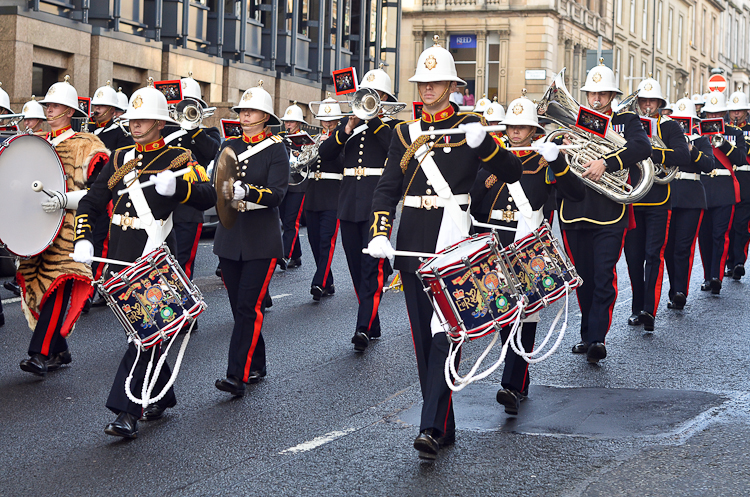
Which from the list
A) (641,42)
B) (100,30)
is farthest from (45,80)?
(641,42)

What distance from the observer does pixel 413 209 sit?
19.1 feet

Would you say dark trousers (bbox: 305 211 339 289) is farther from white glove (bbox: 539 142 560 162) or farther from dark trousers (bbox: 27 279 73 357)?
white glove (bbox: 539 142 560 162)

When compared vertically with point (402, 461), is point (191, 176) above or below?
above

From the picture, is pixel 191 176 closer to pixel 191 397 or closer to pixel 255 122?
pixel 255 122

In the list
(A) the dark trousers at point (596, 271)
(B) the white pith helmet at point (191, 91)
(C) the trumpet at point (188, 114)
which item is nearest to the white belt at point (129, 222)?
(A) the dark trousers at point (596, 271)

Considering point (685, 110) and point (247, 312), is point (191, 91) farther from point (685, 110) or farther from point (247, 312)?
point (685, 110)

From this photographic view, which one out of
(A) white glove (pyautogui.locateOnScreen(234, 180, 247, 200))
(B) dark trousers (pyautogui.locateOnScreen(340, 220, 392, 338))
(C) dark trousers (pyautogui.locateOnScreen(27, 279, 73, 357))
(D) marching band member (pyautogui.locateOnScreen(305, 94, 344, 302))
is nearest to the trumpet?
(D) marching band member (pyautogui.locateOnScreen(305, 94, 344, 302))

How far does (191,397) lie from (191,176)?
1430 mm

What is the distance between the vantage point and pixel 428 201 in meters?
5.75

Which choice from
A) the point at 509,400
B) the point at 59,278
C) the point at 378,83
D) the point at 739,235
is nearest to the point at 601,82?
the point at 378,83

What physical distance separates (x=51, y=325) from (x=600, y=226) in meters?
4.06

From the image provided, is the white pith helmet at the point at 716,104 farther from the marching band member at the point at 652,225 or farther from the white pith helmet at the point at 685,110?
→ the marching band member at the point at 652,225

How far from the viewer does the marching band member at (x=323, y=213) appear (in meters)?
11.4

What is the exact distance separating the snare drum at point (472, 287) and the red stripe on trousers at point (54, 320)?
3287 millimetres
